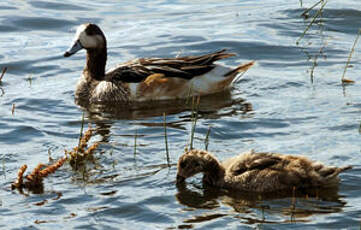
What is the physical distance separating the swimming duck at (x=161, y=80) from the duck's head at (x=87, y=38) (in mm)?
560

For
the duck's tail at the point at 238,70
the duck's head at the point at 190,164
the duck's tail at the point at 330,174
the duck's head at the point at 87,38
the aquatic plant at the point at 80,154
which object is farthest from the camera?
the duck's head at the point at 87,38

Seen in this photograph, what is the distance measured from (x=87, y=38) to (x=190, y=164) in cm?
536

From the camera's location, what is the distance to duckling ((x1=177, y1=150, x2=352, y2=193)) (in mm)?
8367

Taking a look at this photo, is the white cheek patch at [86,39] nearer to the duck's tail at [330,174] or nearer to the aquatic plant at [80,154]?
the aquatic plant at [80,154]

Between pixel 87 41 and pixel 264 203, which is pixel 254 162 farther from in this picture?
pixel 87 41

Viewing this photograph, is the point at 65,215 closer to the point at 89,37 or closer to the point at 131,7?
the point at 89,37

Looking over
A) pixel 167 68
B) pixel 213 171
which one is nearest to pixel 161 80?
pixel 167 68

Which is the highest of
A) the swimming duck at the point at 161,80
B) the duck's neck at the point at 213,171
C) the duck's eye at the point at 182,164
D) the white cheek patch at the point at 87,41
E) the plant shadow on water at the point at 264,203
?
the white cheek patch at the point at 87,41

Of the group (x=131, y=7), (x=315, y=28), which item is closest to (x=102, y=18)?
(x=131, y=7)

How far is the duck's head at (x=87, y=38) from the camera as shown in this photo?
13477 mm

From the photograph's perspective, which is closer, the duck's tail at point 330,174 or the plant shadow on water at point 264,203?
the plant shadow on water at point 264,203

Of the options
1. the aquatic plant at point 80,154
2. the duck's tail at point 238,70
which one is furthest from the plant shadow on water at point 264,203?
the duck's tail at point 238,70

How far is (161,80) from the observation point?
42.1 feet

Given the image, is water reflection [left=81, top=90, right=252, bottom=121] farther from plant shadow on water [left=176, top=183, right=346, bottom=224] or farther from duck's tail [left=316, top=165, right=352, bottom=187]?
duck's tail [left=316, top=165, right=352, bottom=187]
